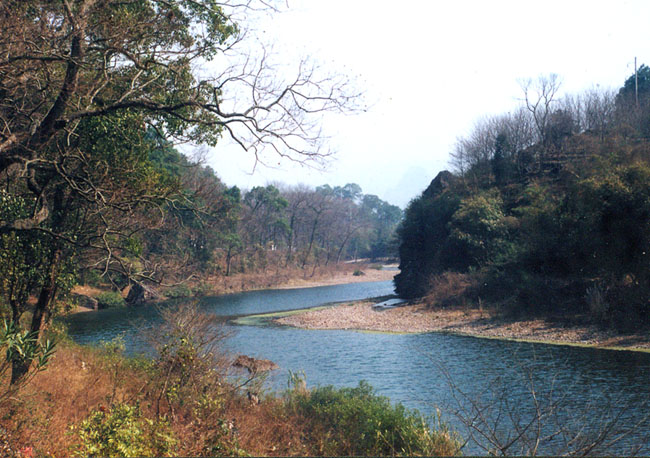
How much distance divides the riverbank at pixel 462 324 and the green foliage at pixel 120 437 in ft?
59.4

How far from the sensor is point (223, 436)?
683cm

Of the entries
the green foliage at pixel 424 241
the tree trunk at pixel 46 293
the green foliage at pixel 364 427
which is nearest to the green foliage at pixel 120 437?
the green foliage at pixel 364 427

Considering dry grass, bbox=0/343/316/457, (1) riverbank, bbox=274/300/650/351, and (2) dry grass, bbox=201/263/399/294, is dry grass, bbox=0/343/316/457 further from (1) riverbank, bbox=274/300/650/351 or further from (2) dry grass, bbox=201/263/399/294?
(2) dry grass, bbox=201/263/399/294

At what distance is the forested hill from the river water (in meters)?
5.39

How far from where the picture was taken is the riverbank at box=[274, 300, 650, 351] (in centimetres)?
2048

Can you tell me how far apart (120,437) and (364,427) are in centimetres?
501

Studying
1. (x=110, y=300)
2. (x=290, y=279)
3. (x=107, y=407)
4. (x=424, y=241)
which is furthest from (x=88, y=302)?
(x=107, y=407)

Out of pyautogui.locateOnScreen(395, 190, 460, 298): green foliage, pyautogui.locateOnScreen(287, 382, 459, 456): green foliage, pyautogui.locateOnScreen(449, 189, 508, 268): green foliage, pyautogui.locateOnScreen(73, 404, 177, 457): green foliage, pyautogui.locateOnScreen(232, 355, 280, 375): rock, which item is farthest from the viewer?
pyautogui.locateOnScreen(395, 190, 460, 298): green foliage

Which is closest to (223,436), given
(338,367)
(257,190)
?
(338,367)

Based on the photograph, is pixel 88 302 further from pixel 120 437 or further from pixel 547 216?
pixel 120 437

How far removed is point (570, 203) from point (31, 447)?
24.9 metres

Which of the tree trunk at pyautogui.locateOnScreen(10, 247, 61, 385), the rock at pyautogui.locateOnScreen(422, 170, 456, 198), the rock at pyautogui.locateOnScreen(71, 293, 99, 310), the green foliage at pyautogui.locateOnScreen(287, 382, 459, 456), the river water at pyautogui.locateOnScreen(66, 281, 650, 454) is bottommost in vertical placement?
the river water at pyautogui.locateOnScreen(66, 281, 650, 454)

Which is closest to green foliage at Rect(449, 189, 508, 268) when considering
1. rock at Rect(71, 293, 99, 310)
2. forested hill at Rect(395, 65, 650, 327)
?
forested hill at Rect(395, 65, 650, 327)

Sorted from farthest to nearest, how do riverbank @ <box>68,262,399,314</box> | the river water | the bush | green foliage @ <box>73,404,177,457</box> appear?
riverbank @ <box>68,262,399,314</box> → the bush → the river water → green foliage @ <box>73,404,177,457</box>
